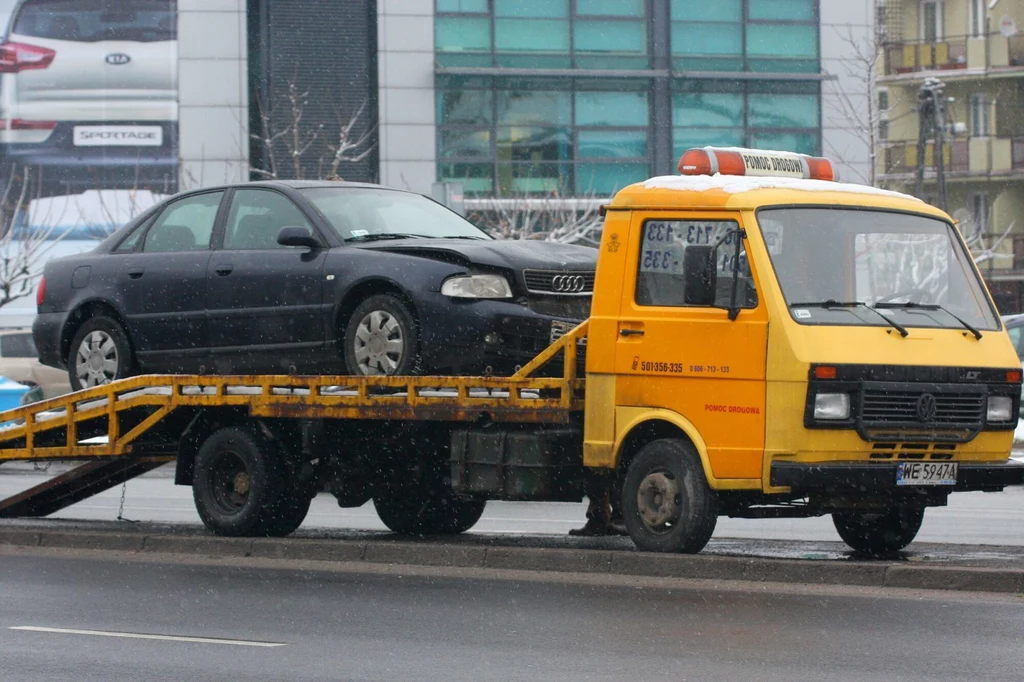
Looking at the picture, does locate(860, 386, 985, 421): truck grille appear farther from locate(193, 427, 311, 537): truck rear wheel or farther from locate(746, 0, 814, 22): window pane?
locate(746, 0, 814, 22): window pane

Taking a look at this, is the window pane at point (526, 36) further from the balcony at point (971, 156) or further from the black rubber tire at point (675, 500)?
the black rubber tire at point (675, 500)

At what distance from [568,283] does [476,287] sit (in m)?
0.67

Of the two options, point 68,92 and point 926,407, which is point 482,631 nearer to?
point 926,407

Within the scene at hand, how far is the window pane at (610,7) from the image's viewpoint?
138 feet

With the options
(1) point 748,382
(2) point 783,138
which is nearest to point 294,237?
(1) point 748,382

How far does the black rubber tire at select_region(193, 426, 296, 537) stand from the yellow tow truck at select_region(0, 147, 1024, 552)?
1.62 feet

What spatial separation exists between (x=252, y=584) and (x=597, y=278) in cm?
272

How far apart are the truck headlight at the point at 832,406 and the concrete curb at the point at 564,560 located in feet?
2.65

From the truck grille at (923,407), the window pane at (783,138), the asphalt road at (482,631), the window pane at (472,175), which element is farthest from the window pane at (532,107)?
the truck grille at (923,407)

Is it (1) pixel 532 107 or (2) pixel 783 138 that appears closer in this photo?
(1) pixel 532 107

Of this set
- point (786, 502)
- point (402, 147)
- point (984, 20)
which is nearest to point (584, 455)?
point (786, 502)

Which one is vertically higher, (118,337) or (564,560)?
(118,337)

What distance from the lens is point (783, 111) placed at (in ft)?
140

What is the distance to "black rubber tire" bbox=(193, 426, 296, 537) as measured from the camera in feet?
40.8
